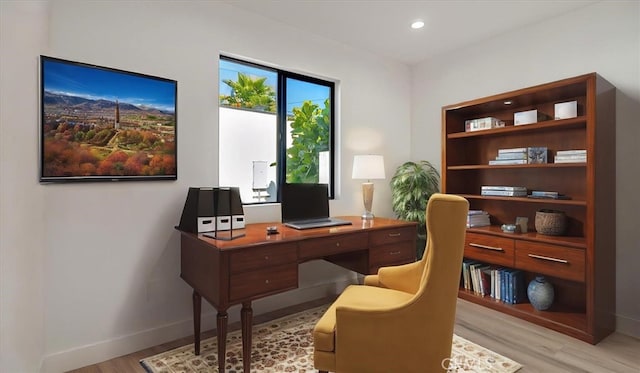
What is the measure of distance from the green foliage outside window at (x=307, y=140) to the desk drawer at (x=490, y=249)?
1.63 meters

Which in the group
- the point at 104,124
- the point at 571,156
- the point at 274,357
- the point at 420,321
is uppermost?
the point at 104,124

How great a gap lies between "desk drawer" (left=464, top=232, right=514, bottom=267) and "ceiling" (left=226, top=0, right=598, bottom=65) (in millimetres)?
1964

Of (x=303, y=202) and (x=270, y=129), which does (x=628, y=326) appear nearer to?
(x=303, y=202)

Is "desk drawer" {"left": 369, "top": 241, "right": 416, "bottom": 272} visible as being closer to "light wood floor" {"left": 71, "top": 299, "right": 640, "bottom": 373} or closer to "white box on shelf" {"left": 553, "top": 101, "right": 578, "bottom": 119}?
"light wood floor" {"left": 71, "top": 299, "right": 640, "bottom": 373}

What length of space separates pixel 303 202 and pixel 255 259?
2.87ft

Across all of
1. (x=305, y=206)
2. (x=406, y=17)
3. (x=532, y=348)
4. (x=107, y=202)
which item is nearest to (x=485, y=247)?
(x=532, y=348)

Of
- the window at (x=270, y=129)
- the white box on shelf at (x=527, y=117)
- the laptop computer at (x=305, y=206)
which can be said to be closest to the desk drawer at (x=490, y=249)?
the white box on shelf at (x=527, y=117)

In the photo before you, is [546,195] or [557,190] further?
[557,190]

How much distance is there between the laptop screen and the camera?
8.47 ft

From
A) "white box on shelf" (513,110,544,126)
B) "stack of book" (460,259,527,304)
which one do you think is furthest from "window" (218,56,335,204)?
"white box on shelf" (513,110,544,126)

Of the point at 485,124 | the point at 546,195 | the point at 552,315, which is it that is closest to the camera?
the point at 552,315

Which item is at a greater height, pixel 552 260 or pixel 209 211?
pixel 209 211

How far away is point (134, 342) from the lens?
220 cm

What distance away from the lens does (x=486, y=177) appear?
11.1 feet
